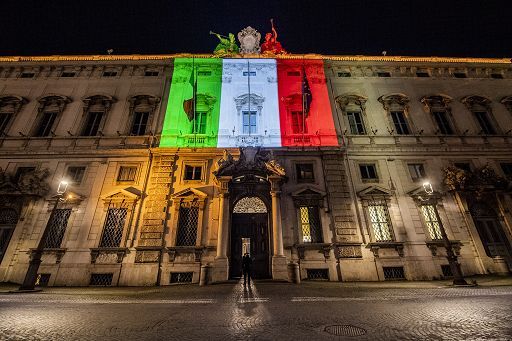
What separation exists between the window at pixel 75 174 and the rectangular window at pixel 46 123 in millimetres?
4407

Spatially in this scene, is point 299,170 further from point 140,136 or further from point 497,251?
point 497,251

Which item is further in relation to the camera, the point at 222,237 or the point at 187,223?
the point at 187,223

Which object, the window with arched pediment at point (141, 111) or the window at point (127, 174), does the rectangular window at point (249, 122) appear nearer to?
the window with arched pediment at point (141, 111)

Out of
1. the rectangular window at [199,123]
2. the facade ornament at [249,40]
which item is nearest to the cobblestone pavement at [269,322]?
the rectangular window at [199,123]

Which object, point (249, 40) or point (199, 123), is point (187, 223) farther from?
point (249, 40)

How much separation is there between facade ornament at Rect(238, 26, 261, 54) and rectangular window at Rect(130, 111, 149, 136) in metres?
11.1

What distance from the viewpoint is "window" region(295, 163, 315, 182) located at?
1703 centimetres

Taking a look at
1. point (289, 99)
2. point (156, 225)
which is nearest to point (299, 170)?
point (289, 99)

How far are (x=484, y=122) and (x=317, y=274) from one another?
19.8 metres

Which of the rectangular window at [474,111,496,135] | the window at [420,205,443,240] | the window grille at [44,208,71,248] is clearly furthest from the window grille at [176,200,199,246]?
the rectangular window at [474,111,496,135]

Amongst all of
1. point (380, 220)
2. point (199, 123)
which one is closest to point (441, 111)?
point (380, 220)

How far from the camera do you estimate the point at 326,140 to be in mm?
18438

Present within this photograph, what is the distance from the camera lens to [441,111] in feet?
66.5

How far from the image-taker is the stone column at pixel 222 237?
1313 cm
